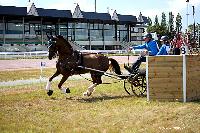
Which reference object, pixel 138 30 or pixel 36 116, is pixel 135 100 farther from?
pixel 138 30

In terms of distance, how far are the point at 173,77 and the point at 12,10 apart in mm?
57993

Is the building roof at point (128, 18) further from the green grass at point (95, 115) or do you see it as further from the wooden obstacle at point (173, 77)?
the wooden obstacle at point (173, 77)

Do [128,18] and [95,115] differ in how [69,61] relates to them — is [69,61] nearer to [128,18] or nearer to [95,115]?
[95,115]

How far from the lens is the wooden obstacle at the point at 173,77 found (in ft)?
42.9

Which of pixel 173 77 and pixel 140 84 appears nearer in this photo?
pixel 173 77

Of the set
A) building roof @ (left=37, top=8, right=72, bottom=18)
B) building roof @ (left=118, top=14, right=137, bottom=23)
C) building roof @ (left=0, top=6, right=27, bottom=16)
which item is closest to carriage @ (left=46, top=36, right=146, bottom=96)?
building roof @ (left=0, top=6, right=27, bottom=16)

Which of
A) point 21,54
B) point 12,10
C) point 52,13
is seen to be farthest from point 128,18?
point 21,54

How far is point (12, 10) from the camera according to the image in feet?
222

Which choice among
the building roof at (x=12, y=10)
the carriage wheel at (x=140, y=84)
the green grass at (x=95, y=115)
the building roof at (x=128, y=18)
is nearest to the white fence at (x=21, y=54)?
the building roof at (x=12, y=10)

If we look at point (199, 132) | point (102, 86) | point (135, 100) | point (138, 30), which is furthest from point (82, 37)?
point (199, 132)

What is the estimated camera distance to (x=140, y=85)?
49.8 feet

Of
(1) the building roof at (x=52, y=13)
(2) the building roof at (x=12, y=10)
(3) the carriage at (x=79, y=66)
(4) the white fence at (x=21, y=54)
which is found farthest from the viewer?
(1) the building roof at (x=52, y=13)

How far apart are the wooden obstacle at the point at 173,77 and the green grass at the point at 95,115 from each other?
1.73 ft

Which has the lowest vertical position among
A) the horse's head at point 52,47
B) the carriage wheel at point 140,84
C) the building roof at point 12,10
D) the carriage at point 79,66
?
the carriage wheel at point 140,84
